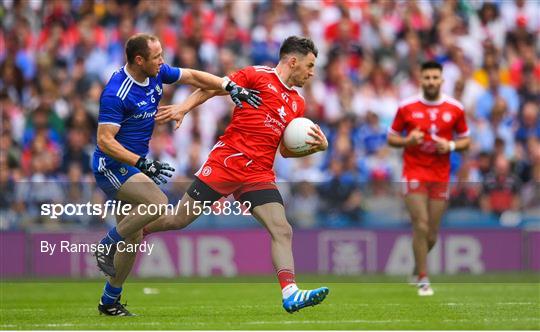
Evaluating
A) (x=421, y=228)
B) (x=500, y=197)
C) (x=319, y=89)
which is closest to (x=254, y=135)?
(x=421, y=228)

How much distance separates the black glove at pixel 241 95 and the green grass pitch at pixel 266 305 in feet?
6.85

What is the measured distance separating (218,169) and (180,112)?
2.22ft

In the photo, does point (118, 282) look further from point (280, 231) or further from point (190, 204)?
point (280, 231)

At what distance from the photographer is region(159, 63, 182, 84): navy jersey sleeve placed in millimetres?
12883

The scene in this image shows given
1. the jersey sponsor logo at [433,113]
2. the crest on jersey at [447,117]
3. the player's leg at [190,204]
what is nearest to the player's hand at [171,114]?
the player's leg at [190,204]

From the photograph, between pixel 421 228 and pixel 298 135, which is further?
pixel 421 228

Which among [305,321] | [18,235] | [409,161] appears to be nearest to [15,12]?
[18,235]

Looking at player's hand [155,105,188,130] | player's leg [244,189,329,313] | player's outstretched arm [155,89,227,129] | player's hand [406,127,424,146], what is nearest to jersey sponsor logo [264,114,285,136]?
player's outstretched arm [155,89,227,129]

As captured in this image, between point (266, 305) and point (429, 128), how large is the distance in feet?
13.2

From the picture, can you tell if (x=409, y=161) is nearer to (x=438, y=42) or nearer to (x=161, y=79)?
(x=161, y=79)

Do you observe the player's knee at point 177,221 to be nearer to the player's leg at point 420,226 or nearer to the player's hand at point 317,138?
the player's hand at point 317,138

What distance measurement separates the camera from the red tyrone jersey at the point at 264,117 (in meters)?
12.7

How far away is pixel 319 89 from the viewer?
2400 cm

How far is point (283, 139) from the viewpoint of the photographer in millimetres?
12789
